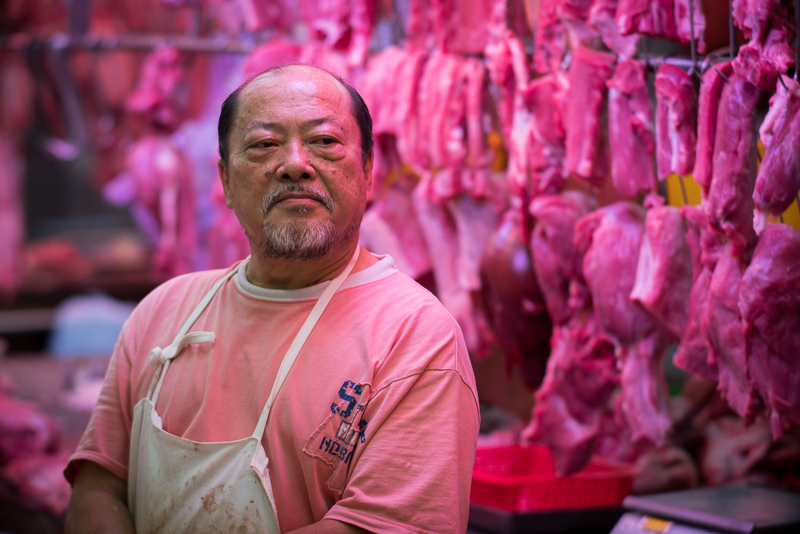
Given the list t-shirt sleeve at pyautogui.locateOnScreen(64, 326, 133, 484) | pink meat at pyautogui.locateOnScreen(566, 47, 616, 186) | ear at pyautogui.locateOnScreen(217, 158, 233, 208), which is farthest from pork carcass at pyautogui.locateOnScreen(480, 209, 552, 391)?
t-shirt sleeve at pyautogui.locateOnScreen(64, 326, 133, 484)

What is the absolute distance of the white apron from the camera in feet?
5.60

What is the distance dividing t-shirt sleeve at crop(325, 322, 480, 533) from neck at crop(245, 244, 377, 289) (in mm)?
353

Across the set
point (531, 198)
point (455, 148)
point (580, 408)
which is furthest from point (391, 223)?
point (580, 408)

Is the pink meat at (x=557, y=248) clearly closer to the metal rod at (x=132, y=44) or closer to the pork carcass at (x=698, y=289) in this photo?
the pork carcass at (x=698, y=289)

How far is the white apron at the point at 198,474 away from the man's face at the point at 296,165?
0.46ft

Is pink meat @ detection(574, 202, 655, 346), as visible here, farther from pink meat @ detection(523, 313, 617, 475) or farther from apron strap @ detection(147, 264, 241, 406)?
apron strap @ detection(147, 264, 241, 406)

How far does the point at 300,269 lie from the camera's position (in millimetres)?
1902

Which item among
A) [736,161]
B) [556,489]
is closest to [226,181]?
[736,161]

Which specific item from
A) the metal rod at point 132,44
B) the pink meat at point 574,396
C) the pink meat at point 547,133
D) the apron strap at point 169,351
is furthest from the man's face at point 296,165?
the metal rod at point 132,44

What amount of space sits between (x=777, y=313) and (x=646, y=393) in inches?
22.2

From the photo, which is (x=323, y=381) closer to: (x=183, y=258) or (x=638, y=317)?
(x=638, y=317)

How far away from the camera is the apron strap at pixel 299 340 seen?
1747 millimetres

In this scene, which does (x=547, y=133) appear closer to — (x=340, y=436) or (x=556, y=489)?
(x=556, y=489)

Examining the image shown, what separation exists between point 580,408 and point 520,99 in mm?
1084
